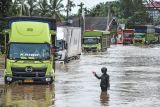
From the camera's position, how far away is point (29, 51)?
25.7 meters

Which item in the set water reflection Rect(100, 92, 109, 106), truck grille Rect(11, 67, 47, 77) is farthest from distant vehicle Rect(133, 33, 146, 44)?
water reflection Rect(100, 92, 109, 106)

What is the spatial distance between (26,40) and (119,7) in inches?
5720

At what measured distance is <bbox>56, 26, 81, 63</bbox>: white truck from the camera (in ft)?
146

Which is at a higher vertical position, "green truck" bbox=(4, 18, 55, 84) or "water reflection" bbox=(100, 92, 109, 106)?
"green truck" bbox=(4, 18, 55, 84)

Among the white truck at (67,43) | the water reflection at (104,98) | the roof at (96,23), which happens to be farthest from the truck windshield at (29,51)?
the roof at (96,23)

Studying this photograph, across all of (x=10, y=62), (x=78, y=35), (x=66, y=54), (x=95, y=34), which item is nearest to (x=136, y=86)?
(x=10, y=62)

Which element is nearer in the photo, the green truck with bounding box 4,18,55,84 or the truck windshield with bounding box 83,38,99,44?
the green truck with bounding box 4,18,55,84

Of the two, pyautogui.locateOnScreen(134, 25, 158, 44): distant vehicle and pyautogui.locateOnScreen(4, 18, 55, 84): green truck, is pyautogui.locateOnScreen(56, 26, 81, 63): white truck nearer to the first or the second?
pyautogui.locateOnScreen(4, 18, 55, 84): green truck

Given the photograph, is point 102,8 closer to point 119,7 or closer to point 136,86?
point 119,7

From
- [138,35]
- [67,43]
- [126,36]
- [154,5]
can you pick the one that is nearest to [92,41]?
[67,43]

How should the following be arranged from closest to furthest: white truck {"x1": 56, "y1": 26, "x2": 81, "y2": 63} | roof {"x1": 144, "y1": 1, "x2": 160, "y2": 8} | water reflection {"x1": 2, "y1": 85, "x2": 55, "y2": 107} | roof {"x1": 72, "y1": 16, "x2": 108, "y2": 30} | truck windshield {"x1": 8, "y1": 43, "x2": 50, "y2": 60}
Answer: roof {"x1": 144, "y1": 1, "x2": 160, "y2": 8} < water reflection {"x1": 2, "y1": 85, "x2": 55, "y2": 107} < truck windshield {"x1": 8, "y1": 43, "x2": 50, "y2": 60} < white truck {"x1": 56, "y1": 26, "x2": 81, "y2": 63} < roof {"x1": 72, "y1": 16, "x2": 108, "y2": 30}

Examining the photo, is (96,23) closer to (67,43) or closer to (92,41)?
(92,41)

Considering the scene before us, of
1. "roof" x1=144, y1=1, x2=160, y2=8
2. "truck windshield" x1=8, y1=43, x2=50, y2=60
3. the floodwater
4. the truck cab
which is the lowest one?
the truck cab

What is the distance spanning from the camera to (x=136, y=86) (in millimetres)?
26766
